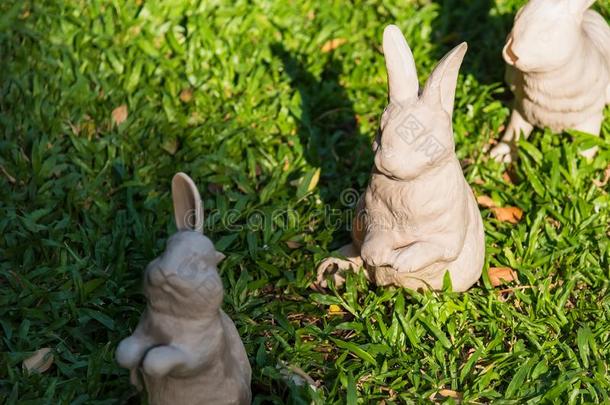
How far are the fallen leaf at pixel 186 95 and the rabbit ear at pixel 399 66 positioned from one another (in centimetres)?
198

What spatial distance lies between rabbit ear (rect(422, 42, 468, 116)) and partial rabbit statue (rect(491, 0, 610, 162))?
0.95 meters

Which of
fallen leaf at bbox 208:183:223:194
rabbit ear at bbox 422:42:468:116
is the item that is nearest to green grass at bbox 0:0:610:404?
fallen leaf at bbox 208:183:223:194

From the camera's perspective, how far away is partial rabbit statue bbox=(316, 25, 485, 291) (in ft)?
11.6

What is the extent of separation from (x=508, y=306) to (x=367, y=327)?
0.66 metres

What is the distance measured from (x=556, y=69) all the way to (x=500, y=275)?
3.35 feet

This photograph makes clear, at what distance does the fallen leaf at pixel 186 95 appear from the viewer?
5293mm

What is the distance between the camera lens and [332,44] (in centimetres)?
577

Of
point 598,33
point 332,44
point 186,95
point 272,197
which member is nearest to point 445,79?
point 272,197

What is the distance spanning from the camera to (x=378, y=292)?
414cm

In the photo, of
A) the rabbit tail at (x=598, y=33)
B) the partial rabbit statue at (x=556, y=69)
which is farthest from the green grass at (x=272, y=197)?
the rabbit tail at (x=598, y=33)

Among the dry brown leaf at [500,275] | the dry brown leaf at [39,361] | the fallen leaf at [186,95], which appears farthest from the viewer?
the fallen leaf at [186,95]

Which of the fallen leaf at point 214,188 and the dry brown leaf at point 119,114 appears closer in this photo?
the fallen leaf at point 214,188

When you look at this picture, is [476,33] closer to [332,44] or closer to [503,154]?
[332,44]

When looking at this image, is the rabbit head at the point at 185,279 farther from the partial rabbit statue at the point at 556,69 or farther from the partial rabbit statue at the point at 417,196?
the partial rabbit statue at the point at 556,69
